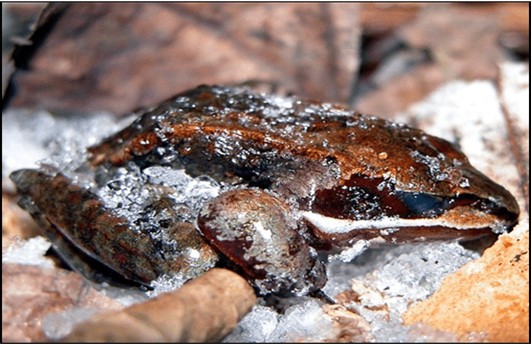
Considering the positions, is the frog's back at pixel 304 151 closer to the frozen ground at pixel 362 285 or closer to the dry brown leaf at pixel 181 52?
the frozen ground at pixel 362 285

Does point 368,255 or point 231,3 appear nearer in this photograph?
point 368,255

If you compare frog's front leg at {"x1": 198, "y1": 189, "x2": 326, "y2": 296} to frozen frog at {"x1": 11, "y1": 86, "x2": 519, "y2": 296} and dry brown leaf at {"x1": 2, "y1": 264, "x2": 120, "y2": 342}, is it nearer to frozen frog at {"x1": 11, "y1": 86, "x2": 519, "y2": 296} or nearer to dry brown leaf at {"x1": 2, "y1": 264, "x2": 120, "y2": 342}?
frozen frog at {"x1": 11, "y1": 86, "x2": 519, "y2": 296}

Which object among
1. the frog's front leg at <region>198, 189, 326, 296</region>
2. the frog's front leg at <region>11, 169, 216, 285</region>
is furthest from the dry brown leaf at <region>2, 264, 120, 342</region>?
the frog's front leg at <region>198, 189, 326, 296</region>

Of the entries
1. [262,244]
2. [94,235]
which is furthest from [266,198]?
[94,235]

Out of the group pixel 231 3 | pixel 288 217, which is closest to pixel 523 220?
pixel 288 217

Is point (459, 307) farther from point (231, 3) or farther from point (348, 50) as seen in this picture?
point (231, 3)
